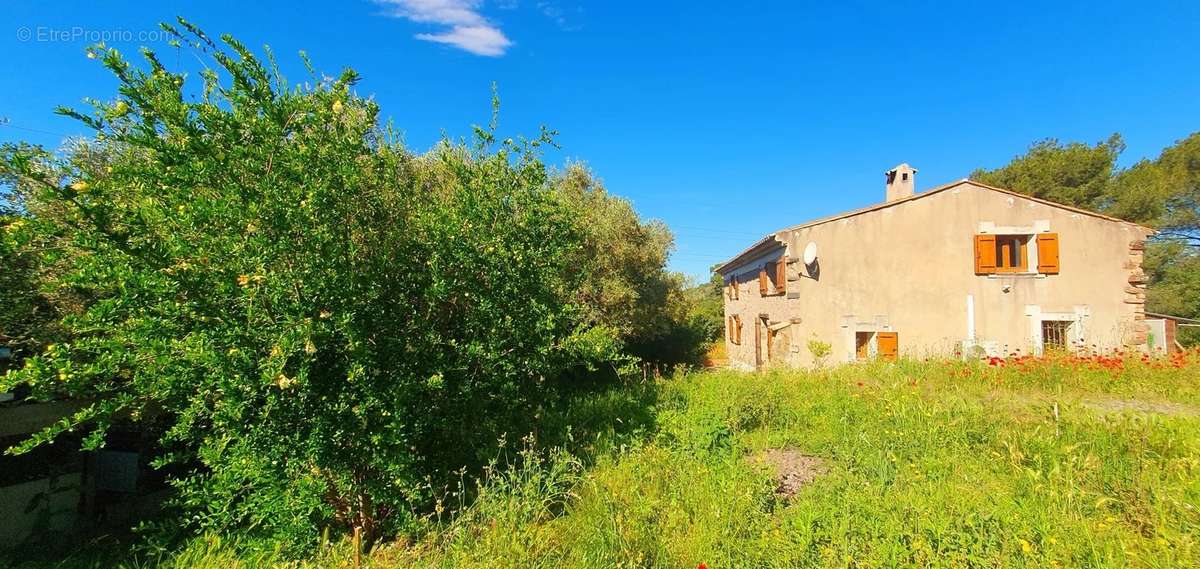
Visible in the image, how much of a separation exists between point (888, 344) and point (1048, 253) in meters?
4.08

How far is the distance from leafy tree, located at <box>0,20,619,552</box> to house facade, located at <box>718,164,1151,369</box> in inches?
372

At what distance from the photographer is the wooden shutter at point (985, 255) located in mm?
10852

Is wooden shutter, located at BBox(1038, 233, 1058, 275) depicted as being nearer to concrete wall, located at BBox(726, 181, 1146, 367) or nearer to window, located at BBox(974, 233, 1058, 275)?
window, located at BBox(974, 233, 1058, 275)

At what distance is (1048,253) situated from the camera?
35.7 ft

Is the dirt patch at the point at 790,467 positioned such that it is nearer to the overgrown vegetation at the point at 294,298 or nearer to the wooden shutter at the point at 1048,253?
the overgrown vegetation at the point at 294,298

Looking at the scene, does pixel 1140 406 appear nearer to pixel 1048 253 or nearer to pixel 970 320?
pixel 970 320

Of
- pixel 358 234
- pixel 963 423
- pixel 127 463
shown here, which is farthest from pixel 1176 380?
Answer: pixel 127 463

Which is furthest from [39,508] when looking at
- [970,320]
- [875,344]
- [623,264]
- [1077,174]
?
[1077,174]

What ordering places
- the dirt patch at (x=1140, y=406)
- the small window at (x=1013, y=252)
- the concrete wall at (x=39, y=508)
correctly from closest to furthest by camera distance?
the concrete wall at (x=39, y=508)
the dirt patch at (x=1140, y=406)
the small window at (x=1013, y=252)

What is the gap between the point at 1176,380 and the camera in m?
6.81

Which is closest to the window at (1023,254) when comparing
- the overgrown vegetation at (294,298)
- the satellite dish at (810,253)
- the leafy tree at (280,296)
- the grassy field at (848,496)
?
the satellite dish at (810,253)

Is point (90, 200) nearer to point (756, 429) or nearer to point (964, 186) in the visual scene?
point (756, 429)

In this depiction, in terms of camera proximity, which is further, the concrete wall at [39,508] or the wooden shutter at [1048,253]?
the wooden shutter at [1048,253]

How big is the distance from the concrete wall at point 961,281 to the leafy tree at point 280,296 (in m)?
9.53
